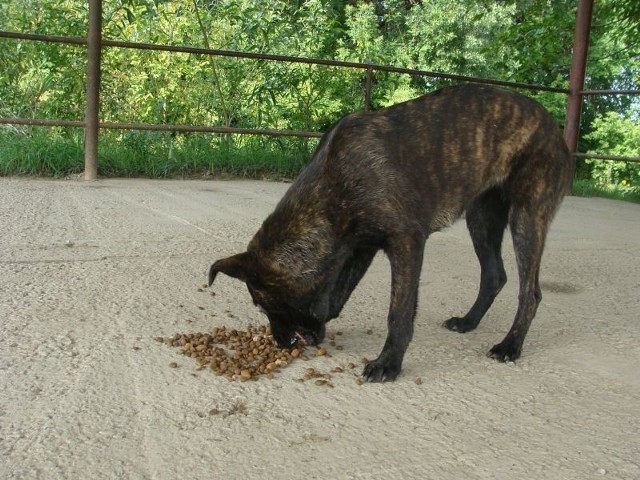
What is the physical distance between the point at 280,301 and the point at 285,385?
0.46 m

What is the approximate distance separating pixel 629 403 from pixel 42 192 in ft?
18.2

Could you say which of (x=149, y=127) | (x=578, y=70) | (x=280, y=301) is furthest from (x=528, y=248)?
(x=578, y=70)

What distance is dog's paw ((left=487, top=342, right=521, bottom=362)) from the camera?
3102 mm

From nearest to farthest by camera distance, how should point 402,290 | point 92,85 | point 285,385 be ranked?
point 285,385, point 402,290, point 92,85

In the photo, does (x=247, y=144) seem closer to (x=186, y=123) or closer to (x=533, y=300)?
(x=186, y=123)

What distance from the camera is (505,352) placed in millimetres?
3127

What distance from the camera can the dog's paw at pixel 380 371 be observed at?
2779 millimetres

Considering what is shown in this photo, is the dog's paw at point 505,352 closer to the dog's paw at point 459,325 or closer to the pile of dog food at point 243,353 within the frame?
the dog's paw at point 459,325

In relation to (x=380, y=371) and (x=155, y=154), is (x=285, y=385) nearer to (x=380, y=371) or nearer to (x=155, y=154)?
(x=380, y=371)

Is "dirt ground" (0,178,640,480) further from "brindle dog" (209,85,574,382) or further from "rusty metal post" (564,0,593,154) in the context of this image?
"rusty metal post" (564,0,593,154)

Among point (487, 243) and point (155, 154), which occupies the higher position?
point (155, 154)

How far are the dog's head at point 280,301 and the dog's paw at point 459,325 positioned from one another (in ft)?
2.36

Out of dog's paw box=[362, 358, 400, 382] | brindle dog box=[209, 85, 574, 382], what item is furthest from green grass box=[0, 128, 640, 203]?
dog's paw box=[362, 358, 400, 382]

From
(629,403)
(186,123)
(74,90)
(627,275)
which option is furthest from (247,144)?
(629,403)
